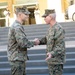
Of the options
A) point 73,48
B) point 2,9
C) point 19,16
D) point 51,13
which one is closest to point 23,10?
point 19,16

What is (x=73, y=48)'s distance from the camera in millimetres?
9609

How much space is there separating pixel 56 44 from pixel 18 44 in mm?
630

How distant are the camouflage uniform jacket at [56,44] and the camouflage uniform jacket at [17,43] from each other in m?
0.40

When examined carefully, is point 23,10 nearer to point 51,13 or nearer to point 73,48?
point 51,13

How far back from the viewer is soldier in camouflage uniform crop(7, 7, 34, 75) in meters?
5.15

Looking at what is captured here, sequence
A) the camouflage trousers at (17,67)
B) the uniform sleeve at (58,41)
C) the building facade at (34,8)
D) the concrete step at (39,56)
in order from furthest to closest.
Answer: the building facade at (34,8) < the concrete step at (39,56) < the camouflage trousers at (17,67) < the uniform sleeve at (58,41)

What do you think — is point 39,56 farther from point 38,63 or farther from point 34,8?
point 34,8

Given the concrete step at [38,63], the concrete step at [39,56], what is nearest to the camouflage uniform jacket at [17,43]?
the concrete step at [38,63]

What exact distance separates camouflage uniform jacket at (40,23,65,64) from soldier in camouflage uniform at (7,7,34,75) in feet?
1.31

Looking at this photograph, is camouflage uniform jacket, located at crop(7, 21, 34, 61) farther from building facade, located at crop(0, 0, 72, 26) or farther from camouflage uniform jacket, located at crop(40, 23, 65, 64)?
building facade, located at crop(0, 0, 72, 26)

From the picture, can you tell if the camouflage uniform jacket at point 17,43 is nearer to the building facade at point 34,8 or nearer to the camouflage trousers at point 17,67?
the camouflage trousers at point 17,67

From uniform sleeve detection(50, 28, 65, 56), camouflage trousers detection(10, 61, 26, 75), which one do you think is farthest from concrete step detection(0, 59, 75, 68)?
uniform sleeve detection(50, 28, 65, 56)

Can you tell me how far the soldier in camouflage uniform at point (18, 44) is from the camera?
203 inches

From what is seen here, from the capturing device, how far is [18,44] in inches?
204
